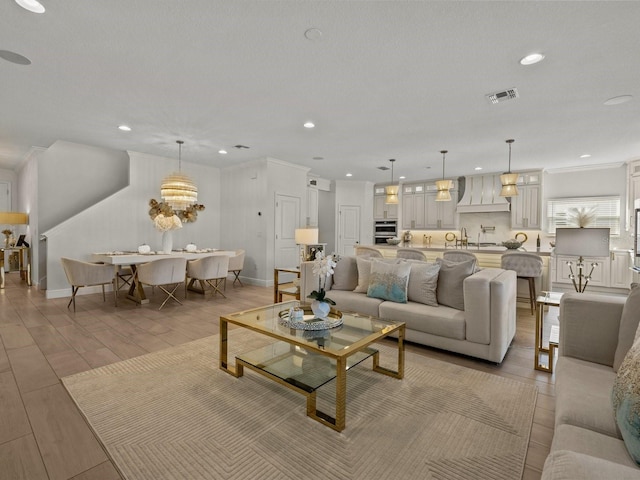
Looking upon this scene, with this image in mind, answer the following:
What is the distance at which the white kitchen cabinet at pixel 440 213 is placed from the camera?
8250mm

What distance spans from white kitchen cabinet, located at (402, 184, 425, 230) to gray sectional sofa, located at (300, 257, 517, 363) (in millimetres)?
5620

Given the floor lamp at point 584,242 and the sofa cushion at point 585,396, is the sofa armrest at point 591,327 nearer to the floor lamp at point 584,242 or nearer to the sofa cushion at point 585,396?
the sofa cushion at point 585,396

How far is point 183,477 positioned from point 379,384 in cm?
141

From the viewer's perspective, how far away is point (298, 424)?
189cm

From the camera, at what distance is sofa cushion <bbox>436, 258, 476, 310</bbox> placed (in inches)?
122

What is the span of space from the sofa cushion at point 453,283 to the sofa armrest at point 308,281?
1308 millimetres

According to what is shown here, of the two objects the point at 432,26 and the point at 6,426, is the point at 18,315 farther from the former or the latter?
the point at 432,26

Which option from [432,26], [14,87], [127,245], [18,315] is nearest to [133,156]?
[127,245]

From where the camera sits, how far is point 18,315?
4117 millimetres

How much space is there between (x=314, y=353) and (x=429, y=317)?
125cm

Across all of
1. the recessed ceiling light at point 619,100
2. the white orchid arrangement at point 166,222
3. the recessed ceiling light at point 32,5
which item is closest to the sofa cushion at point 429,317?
the recessed ceiling light at point 619,100

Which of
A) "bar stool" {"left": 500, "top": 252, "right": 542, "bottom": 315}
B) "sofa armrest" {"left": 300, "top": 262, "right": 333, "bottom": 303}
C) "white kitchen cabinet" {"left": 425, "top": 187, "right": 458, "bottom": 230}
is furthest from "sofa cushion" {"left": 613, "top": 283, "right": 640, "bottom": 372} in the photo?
"white kitchen cabinet" {"left": 425, "top": 187, "right": 458, "bottom": 230}

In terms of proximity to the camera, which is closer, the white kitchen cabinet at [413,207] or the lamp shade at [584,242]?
the lamp shade at [584,242]

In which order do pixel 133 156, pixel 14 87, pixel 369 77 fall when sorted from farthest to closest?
pixel 133 156 < pixel 14 87 < pixel 369 77
